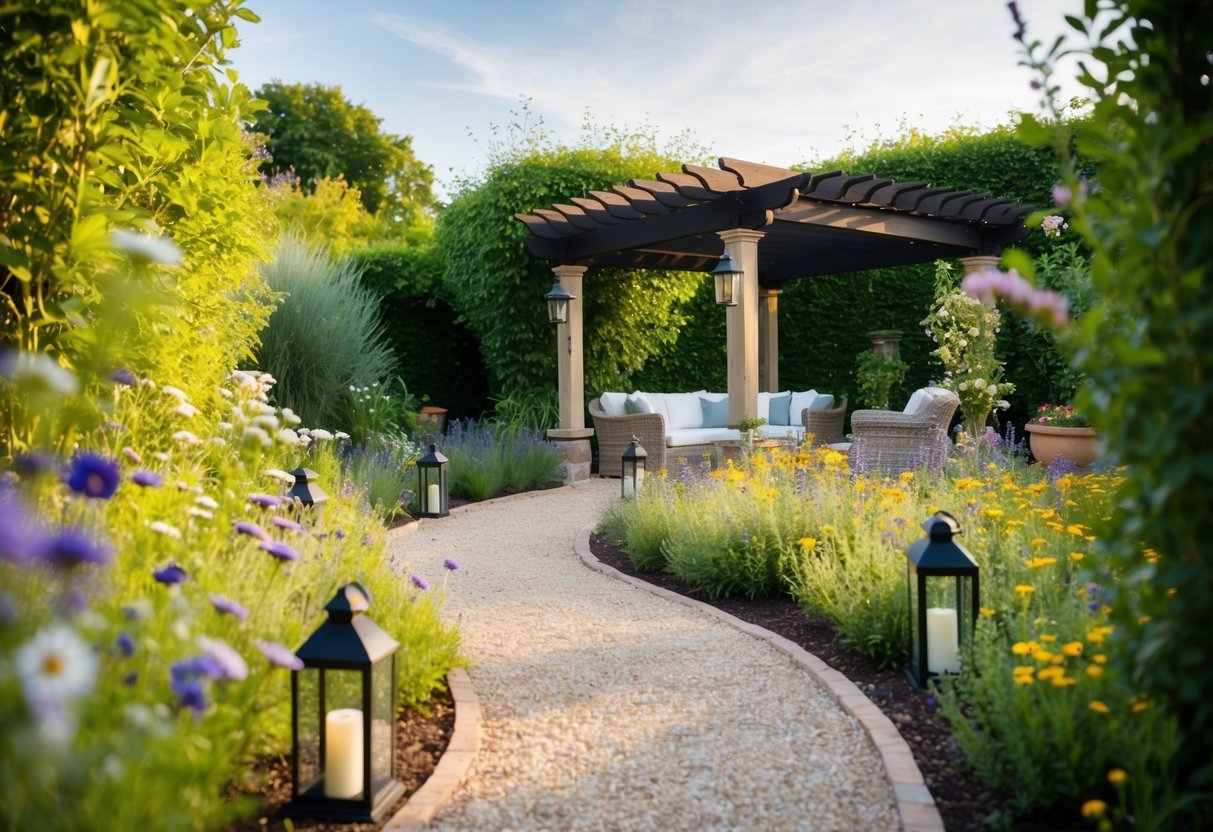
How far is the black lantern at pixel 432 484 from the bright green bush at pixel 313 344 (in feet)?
5.26

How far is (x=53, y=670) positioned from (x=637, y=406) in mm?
8343

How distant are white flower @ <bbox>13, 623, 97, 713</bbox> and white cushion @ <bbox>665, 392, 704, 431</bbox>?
8936 mm

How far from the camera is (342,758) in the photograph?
215cm

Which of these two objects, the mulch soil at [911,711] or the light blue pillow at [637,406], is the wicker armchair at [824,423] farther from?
the mulch soil at [911,711]

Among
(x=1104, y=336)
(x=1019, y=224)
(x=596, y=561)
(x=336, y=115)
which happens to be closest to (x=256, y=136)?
(x=596, y=561)

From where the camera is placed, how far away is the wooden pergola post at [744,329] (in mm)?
7707

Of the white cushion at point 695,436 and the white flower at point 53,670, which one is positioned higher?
the white flower at point 53,670

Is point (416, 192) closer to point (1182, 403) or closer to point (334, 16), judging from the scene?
point (334, 16)

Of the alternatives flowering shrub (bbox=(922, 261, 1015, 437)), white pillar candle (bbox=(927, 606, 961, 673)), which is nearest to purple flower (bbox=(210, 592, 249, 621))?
white pillar candle (bbox=(927, 606, 961, 673))

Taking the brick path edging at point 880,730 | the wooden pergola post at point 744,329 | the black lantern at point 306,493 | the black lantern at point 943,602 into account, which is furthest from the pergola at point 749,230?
the black lantern at point 943,602

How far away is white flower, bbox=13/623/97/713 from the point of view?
2.97 ft

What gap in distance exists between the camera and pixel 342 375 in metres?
7.94

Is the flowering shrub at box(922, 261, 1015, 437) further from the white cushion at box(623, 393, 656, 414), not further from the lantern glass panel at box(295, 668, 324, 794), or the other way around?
the lantern glass panel at box(295, 668, 324, 794)

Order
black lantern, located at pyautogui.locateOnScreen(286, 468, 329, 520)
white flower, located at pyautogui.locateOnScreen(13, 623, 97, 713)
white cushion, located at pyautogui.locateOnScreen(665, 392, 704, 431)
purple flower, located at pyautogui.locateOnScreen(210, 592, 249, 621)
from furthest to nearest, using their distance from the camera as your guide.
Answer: white cushion, located at pyautogui.locateOnScreen(665, 392, 704, 431) < black lantern, located at pyautogui.locateOnScreen(286, 468, 329, 520) < purple flower, located at pyautogui.locateOnScreen(210, 592, 249, 621) < white flower, located at pyautogui.locateOnScreen(13, 623, 97, 713)
